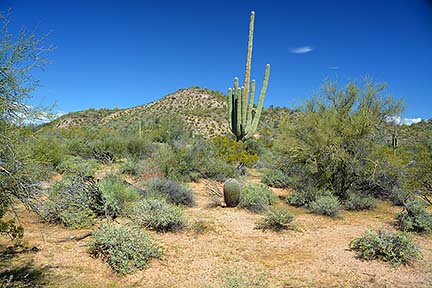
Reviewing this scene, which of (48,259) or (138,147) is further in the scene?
(138,147)

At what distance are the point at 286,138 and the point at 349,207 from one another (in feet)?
12.0

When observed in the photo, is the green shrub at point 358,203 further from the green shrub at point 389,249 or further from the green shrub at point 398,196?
the green shrub at point 389,249

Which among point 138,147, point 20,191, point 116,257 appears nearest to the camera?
point 20,191

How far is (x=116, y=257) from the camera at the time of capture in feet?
21.0

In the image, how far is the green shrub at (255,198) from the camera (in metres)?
11.4

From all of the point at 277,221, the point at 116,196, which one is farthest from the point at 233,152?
the point at 116,196

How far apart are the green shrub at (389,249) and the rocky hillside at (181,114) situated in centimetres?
3719

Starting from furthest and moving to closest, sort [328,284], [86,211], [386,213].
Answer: [386,213], [86,211], [328,284]

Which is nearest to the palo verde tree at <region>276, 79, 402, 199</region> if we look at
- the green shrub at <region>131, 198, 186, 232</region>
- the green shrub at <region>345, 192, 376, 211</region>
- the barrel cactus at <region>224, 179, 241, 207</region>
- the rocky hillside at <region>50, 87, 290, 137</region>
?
the green shrub at <region>345, 192, 376, 211</region>

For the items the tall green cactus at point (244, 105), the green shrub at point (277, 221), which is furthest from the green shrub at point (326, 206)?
the tall green cactus at point (244, 105)

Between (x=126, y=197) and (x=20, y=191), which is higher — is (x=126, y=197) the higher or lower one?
the lower one

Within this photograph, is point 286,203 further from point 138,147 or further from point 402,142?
point 138,147

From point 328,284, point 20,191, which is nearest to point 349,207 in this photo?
point 328,284

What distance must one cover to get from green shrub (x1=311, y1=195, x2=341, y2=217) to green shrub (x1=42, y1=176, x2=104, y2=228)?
7.10 meters
